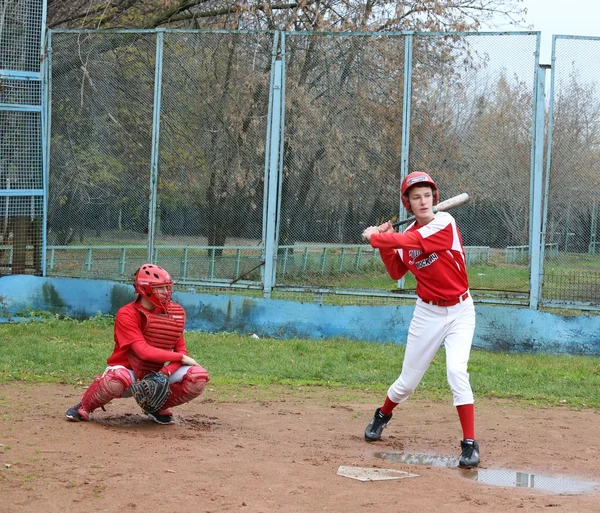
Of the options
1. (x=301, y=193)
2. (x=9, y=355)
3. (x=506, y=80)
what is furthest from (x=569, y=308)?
(x=9, y=355)

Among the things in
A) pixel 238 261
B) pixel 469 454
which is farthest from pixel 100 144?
pixel 469 454

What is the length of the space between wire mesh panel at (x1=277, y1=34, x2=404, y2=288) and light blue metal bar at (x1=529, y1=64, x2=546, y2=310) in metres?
1.64

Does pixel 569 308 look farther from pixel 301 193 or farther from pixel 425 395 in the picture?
pixel 301 193

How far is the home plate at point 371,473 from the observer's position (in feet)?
17.4

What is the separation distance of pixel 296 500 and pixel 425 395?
3861 millimetres

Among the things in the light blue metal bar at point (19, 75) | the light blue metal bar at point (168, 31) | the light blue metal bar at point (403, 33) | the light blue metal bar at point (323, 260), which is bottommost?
the light blue metal bar at point (323, 260)

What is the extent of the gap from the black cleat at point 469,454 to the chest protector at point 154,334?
2.24 m

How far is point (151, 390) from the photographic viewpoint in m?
6.38

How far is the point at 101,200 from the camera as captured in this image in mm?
12016

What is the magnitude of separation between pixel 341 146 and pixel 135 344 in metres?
5.35

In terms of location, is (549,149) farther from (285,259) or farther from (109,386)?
(109,386)

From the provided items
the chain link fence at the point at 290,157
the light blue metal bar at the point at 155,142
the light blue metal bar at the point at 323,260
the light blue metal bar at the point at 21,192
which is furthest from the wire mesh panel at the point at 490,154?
the light blue metal bar at the point at 21,192

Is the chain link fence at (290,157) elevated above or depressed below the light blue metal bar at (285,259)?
above

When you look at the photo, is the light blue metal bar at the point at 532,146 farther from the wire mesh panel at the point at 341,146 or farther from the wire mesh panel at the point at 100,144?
the wire mesh panel at the point at 100,144
